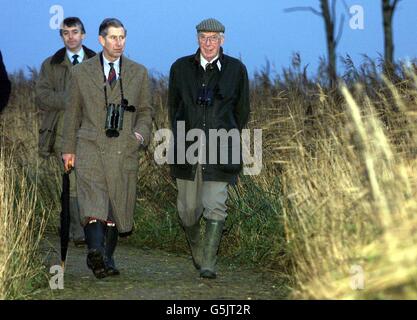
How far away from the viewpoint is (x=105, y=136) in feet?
24.5

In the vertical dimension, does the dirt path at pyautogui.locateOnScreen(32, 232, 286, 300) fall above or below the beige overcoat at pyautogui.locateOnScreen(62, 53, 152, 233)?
below

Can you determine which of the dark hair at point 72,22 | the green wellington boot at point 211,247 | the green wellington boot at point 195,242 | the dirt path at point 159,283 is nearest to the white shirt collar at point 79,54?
the dark hair at point 72,22

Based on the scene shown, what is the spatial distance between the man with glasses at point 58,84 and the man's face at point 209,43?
2.72 m

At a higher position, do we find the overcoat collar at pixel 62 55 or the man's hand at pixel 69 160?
the overcoat collar at pixel 62 55

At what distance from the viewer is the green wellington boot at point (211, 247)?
24.9ft

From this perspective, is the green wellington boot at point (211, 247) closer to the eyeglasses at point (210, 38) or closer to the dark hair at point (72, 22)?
the eyeglasses at point (210, 38)

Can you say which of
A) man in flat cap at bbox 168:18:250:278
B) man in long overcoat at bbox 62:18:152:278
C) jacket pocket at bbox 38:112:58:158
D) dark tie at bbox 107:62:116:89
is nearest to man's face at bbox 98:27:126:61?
man in long overcoat at bbox 62:18:152:278

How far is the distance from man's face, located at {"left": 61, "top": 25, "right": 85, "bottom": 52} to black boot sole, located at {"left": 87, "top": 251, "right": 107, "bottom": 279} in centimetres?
334

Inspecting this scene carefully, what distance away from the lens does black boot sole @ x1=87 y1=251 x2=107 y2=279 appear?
7324 millimetres

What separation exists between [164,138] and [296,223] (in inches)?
180

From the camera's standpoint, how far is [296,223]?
637cm

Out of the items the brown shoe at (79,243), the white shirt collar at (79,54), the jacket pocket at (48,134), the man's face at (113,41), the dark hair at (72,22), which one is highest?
the dark hair at (72,22)

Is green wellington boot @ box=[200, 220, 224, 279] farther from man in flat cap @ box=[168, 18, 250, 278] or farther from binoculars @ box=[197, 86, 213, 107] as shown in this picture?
binoculars @ box=[197, 86, 213, 107]

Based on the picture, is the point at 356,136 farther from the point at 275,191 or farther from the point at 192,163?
the point at 275,191
